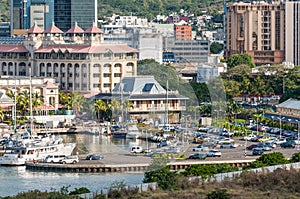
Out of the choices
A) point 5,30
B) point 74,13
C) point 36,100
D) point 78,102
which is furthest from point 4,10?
point 78,102

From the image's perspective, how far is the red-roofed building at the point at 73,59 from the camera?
70188 millimetres

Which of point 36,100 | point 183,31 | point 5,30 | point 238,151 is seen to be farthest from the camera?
point 183,31

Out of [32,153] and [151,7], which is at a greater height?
[151,7]

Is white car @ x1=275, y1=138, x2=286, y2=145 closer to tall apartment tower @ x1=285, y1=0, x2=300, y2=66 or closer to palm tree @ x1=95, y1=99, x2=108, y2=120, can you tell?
palm tree @ x1=95, y1=99, x2=108, y2=120

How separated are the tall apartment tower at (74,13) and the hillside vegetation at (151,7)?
47.6m

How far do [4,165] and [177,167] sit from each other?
6.44m

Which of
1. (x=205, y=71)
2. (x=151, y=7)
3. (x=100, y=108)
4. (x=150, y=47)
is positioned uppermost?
(x=151, y=7)

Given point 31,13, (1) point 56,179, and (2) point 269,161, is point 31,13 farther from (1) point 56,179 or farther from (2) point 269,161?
(2) point 269,161

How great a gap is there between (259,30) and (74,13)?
13.7 metres

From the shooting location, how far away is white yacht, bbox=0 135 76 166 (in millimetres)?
47406

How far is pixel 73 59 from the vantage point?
71250 millimetres

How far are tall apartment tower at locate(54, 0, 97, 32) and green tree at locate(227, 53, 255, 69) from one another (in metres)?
10.1

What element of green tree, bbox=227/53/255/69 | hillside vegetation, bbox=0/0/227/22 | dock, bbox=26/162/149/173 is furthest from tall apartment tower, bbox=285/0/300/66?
dock, bbox=26/162/149/173

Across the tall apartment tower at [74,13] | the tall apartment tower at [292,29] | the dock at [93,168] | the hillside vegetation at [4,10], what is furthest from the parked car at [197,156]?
the hillside vegetation at [4,10]
